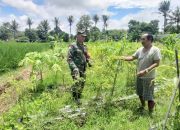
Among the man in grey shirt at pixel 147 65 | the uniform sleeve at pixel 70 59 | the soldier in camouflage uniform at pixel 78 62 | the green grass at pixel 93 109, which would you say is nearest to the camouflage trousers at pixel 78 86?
the soldier in camouflage uniform at pixel 78 62

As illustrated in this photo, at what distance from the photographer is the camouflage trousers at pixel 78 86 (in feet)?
27.5

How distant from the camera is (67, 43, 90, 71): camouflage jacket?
8812mm

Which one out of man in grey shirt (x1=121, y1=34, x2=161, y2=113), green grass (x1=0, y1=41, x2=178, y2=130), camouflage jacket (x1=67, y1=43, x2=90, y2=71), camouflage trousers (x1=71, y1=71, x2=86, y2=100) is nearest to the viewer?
green grass (x1=0, y1=41, x2=178, y2=130)

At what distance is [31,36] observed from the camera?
315 feet

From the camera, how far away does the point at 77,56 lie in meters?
8.91

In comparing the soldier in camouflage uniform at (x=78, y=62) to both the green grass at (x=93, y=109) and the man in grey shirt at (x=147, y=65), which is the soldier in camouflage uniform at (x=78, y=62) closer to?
the green grass at (x=93, y=109)

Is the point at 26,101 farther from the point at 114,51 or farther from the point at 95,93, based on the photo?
the point at 114,51

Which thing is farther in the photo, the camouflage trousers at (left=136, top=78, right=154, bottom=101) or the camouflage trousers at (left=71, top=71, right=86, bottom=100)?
the camouflage trousers at (left=71, top=71, right=86, bottom=100)

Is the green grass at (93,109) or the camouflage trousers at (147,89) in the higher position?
the camouflage trousers at (147,89)

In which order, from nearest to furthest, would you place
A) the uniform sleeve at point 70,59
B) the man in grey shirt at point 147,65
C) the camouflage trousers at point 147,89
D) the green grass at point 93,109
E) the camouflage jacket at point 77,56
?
1. the green grass at point 93,109
2. the man in grey shirt at point 147,65
3. the camouflage trousers at point 147,89
4. the uniform sleeve at point 70,59
5. the camouflage jacket at point 77,56

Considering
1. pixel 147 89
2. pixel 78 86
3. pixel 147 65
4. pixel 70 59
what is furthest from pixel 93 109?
pixel 70 59

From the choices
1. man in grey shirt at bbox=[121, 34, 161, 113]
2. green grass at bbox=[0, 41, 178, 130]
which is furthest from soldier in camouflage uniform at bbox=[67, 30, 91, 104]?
man in grey shirt at bbox=[121, 34, 161, 113]

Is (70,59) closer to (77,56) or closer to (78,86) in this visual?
(77,56)

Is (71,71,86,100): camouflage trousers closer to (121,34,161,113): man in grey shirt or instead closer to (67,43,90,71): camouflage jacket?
(67,43,90,71): camouflage jacket
